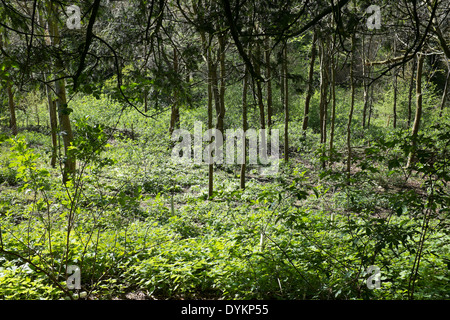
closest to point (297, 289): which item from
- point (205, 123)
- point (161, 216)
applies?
point (161, 216)

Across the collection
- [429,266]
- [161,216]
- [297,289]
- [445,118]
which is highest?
[445,118]

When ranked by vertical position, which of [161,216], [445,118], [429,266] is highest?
[445,118]

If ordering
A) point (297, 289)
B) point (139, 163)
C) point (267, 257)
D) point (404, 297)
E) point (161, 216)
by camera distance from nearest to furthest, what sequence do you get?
point (404, 297), point (297, 289), point (267, 257), point (161, 216), point (139, 163)

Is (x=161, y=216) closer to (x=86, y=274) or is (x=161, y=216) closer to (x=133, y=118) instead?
(x=86, y=274)

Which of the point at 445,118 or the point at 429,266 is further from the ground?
the point at 445,118

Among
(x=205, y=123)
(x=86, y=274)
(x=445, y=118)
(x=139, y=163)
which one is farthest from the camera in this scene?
(x=205, y=123)

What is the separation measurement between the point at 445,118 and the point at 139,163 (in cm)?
1230

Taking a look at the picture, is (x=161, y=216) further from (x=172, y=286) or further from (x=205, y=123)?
(x=205, y=123)

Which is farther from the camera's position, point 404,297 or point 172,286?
point 172,286

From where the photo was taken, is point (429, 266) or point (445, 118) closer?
point (429, 266)

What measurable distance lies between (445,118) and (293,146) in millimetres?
6347

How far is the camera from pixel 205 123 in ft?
52.1
